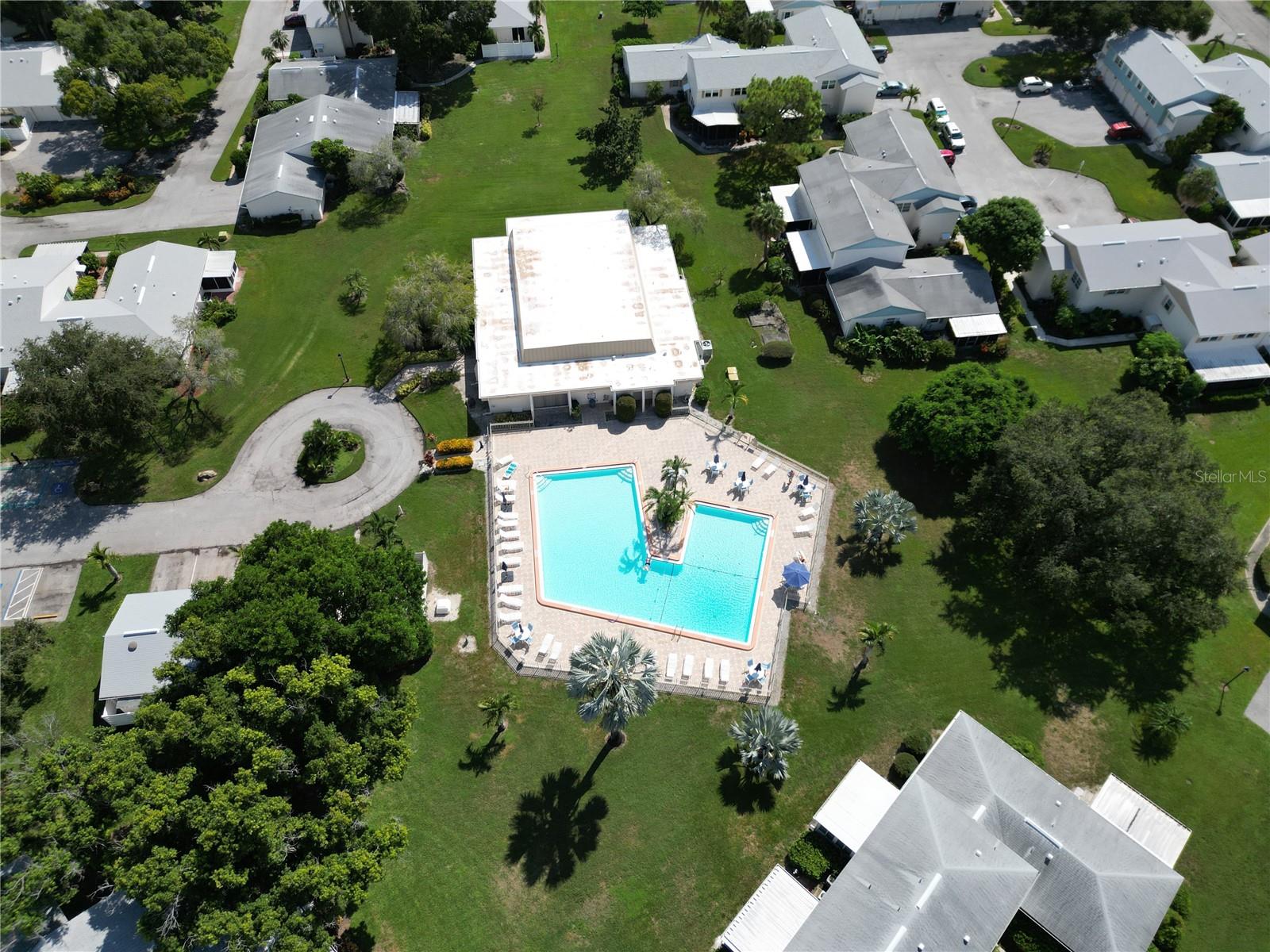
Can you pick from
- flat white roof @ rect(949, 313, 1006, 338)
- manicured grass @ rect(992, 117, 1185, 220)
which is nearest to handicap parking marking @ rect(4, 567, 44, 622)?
flat white roof @ rect(949, 313, 1006, 338)

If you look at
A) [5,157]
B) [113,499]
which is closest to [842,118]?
[113,499]

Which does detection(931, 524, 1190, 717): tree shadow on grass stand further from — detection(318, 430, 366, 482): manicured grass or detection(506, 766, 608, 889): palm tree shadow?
detection(318, 430, 366, 482): manicured grass

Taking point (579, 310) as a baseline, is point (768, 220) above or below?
above

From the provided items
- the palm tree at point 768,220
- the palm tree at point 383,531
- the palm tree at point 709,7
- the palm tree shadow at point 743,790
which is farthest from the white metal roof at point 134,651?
the palm tree at point 709,7

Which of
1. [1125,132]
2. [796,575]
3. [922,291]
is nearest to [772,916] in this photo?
[796,575]

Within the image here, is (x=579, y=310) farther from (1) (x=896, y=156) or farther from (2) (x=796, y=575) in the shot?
(1) (x=896, y=156)

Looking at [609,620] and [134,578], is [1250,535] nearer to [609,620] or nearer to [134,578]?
[609,620]
